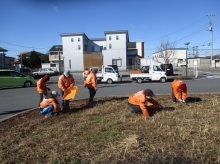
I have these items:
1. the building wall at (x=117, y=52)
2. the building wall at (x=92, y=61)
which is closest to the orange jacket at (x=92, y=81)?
the building wall at (x=92, y=61)

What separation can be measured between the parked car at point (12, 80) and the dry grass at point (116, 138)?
12.9 metres

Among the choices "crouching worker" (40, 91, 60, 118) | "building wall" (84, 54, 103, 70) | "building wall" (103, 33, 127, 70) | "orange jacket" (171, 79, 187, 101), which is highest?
"building wall" (103, 33, 127, 70)

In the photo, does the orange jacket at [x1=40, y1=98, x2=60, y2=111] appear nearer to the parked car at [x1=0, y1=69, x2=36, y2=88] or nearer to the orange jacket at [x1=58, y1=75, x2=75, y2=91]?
the orange jacket at [x1=58, y1=75, x2=75, y2=91]

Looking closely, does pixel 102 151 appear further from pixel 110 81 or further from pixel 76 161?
pixel 110 81

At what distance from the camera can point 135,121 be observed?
235 inches

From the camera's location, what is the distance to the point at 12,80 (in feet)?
62.7

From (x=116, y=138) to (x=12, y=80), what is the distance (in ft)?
54.4

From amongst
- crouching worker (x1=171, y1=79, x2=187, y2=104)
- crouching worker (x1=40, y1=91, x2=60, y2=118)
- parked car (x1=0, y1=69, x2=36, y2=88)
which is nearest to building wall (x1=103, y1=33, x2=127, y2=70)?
parked car (x1=0, y1=69, x2=36, y2=88)

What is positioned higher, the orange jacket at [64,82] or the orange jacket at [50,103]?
the orange jacket at [64,82]

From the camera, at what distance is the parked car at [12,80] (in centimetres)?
1873

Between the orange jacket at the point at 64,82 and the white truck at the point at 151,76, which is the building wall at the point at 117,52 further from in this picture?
the orange jacket at the point at 64,82

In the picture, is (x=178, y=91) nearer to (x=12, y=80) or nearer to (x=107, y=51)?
(x=12, y=80)

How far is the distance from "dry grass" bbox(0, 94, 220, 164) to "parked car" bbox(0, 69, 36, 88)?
42.4 feet

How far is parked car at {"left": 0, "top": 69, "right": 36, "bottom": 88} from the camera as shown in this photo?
1873 cm
